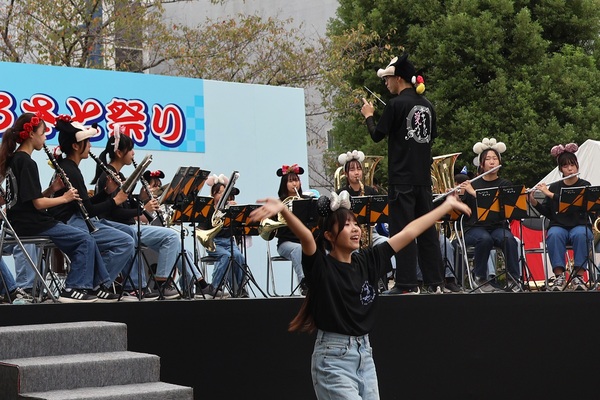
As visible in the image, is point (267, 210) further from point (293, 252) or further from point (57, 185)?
point (293, 252)

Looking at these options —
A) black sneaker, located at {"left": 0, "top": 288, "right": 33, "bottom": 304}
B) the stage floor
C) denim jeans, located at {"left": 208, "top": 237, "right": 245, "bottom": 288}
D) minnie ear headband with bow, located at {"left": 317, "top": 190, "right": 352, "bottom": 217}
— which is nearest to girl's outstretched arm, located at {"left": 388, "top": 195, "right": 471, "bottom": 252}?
minnie ear headband with bow, located at {"left": 317, "top": 190, "right": 352, "bottom": 217}

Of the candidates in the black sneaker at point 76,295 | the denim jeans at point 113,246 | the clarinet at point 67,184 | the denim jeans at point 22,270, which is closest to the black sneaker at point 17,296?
the denim jeans at point 22,270

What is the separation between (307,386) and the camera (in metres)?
8.54

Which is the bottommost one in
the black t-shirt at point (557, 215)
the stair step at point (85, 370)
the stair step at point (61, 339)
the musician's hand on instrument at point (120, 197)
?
the stair step at point (85, 370)

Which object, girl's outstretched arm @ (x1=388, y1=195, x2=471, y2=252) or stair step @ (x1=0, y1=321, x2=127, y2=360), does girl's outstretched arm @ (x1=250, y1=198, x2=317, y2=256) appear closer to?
girl's outstretched arm @ (x1=388, y1=195, x2=471, y2=252)

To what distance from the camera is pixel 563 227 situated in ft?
34.5

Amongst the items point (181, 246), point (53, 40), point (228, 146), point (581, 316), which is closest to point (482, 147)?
point (581, 316)

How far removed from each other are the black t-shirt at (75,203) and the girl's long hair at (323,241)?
123 inches

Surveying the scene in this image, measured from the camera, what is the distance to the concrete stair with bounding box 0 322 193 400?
264 inches

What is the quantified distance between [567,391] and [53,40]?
486 inches

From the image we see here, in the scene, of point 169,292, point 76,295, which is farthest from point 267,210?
point 169,292

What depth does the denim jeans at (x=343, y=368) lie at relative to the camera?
5559 mm

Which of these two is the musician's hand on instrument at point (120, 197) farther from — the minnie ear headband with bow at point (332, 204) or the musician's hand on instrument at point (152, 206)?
the minnie ear headband with bow at point (332, 204)

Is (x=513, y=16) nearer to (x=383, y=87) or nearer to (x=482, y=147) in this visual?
(x=383, y=87)
